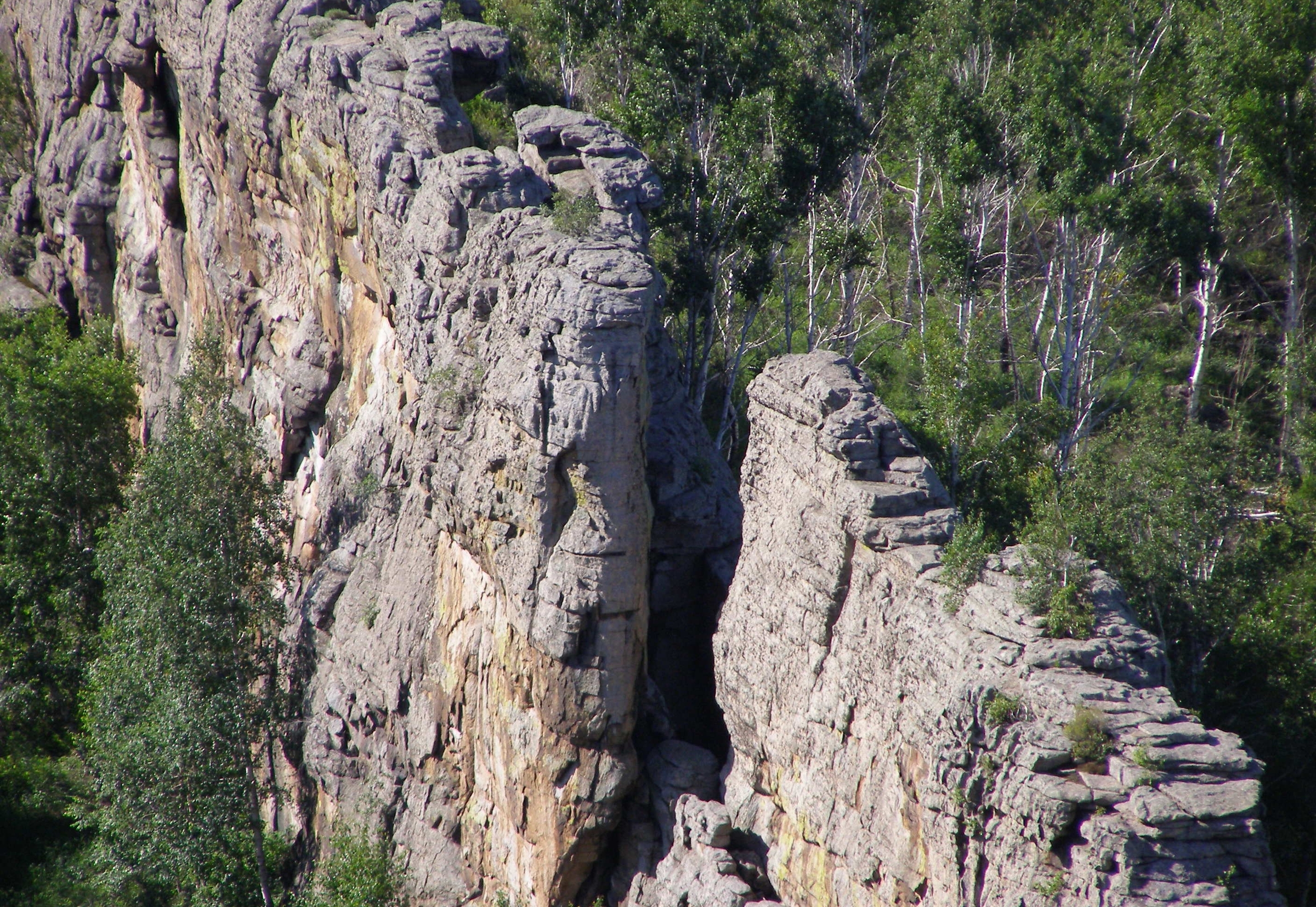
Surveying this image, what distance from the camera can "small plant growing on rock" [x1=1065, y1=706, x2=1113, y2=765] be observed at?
591 inches

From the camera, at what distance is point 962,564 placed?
17.3 m

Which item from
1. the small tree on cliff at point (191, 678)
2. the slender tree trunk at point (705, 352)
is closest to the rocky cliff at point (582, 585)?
the small tree on cliff at point (191, 678)

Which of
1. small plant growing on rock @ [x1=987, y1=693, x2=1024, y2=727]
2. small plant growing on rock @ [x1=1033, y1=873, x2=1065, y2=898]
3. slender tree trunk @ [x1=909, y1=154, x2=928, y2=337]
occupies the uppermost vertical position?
slender tree trunk @ [x1=909, y1=154, x2=928, y2=337]

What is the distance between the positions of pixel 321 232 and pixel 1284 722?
87.3ft

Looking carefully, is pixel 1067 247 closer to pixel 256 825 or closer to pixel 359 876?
pixel 359 876

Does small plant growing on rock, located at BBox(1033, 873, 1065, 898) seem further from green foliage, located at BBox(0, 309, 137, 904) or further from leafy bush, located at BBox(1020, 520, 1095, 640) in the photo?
green foliage, located at BBox(0, 309, 137, 904)

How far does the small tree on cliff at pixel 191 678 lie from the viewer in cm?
2783

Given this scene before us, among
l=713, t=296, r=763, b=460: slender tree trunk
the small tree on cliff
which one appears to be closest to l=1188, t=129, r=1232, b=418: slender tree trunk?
l=713, t=296, r=763, b=460: slender tree trunk

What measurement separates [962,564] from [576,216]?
34.8ft

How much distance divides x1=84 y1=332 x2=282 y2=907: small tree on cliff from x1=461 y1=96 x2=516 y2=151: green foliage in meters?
10.8

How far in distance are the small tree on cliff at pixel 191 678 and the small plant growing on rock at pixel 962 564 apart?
60.8 feet

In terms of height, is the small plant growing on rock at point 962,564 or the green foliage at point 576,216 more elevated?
the green foliage at point 576,216

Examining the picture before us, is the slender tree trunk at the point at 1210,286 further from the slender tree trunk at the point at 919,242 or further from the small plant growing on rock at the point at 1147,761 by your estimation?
the small plant growing on rock at the point at 1147,761

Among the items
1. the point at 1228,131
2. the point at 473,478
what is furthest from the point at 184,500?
the point at 1228,131
